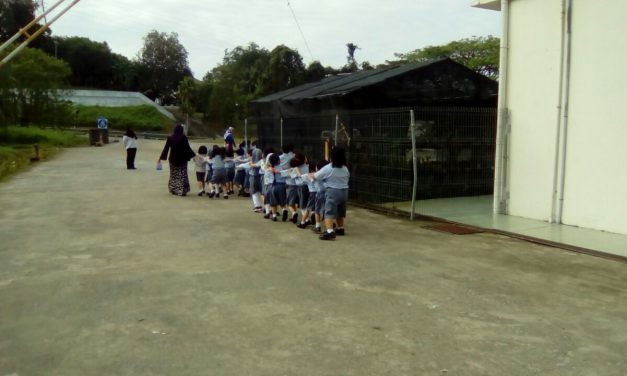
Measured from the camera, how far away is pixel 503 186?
1106 centimetres

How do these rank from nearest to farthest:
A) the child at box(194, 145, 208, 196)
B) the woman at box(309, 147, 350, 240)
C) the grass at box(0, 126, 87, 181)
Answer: the woman at box(309, 147, 350, 240) < the child at box(194, 145, 208, 196) < the grass at box(0, 126, 87, 181)

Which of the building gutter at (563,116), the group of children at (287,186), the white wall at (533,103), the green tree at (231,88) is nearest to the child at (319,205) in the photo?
the group of children at (287,186)

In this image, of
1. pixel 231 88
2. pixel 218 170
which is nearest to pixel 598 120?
pixel 218 170

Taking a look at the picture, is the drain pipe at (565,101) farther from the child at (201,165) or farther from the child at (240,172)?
the child at (201,165)

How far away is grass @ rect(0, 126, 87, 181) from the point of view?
24.5m

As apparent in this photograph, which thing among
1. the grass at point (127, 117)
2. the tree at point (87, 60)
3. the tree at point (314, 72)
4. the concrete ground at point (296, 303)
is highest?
the tree at point (87, 60)

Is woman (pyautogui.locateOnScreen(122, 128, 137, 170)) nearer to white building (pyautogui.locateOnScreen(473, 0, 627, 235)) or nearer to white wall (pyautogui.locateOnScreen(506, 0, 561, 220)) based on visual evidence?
white building (pyautogui.locateOnScreen(473, 0, 627, 235))

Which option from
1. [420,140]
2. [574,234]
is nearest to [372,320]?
[574,234]

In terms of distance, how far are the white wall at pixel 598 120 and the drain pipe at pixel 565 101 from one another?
68mm

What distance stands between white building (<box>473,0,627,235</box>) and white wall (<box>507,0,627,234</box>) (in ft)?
0.05

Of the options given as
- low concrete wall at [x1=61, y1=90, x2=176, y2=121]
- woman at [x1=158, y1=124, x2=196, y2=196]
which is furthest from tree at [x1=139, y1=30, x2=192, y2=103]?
woman at [x1=158, y1=124, x2=196, y2=196]

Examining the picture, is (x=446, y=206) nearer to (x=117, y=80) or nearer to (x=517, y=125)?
(x=517, y=125)

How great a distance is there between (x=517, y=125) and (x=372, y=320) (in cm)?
704

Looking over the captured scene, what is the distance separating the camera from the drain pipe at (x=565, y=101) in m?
9.74
